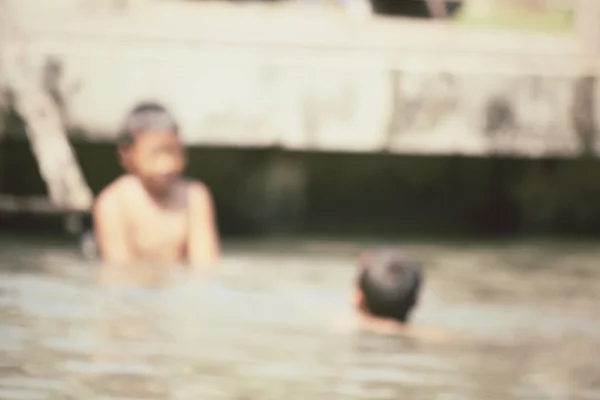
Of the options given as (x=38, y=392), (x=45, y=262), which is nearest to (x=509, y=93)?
(x=45, y=262)

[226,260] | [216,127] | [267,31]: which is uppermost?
[267,31]

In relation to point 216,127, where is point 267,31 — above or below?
above

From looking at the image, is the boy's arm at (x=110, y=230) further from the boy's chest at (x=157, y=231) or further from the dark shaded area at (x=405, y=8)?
the dark shaded area at (x=405, y=8)

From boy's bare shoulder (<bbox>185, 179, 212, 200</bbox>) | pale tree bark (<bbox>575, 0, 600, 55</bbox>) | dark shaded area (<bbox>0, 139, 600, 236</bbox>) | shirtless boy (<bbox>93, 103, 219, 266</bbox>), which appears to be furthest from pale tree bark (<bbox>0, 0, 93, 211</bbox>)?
pale tree bark (<bbox>575, 0, 600, 55</bbox>)

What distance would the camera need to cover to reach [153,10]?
5816 millimetres

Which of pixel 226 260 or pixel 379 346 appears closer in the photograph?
pixel 379 346

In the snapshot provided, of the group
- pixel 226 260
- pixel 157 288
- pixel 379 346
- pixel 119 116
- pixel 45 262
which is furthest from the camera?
pixel 119 116

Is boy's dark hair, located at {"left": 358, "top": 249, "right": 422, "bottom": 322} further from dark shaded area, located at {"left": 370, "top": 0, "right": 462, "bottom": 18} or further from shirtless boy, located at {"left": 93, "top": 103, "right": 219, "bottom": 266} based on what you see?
dark shaded area, located at {"left": 370, "top": 0, "right": 462, "bottom": 18}

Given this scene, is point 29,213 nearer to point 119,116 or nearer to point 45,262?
point 119,116

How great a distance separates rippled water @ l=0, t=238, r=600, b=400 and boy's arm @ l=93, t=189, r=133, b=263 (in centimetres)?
13

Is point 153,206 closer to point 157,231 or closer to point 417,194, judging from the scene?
point 157,231

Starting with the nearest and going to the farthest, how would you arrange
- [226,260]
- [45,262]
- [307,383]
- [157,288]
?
[307,383]
[157,288]
[45,262]
[226,260]

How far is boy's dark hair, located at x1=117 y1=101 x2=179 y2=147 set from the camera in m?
4.80

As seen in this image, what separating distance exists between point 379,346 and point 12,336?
1.00 meters
